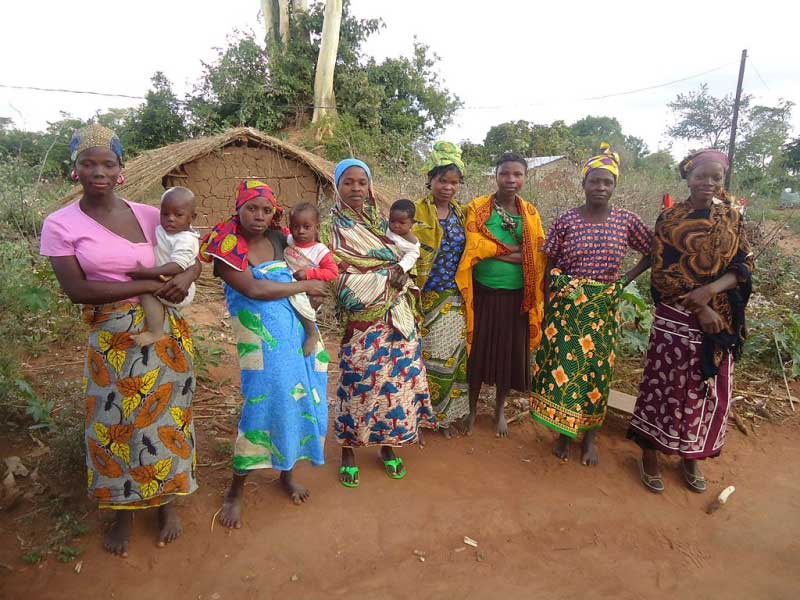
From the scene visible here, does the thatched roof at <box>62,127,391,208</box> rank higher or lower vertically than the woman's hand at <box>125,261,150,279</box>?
higher

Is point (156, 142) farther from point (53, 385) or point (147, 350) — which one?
point (147, 350)

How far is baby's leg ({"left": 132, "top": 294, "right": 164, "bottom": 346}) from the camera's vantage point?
2088mm

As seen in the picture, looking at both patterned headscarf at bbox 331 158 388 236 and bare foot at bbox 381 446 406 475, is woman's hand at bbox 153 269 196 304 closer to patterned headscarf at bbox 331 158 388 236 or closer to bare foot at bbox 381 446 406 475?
patterned headscarf at bbox 331 158 388 236

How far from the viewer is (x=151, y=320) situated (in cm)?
212

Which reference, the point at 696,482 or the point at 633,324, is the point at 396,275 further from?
the point at 633,324

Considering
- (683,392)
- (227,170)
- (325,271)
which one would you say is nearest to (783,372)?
(683,392)

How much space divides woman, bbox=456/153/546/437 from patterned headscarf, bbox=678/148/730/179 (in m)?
0.86

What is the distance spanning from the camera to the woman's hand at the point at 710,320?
8.57 feet

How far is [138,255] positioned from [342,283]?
1031 mm

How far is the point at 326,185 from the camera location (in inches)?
349

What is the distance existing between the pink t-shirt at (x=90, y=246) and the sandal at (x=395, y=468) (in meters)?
1.76

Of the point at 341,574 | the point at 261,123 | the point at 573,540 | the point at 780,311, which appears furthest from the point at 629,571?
the point at 261,123

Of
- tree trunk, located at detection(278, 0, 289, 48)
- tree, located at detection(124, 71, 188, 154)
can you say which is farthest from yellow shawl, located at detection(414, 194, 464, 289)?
tree trunk, located at detection(278, 0, 289, 48)

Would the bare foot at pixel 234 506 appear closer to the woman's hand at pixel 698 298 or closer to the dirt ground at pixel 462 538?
the dirt ground at pixel 462 538
